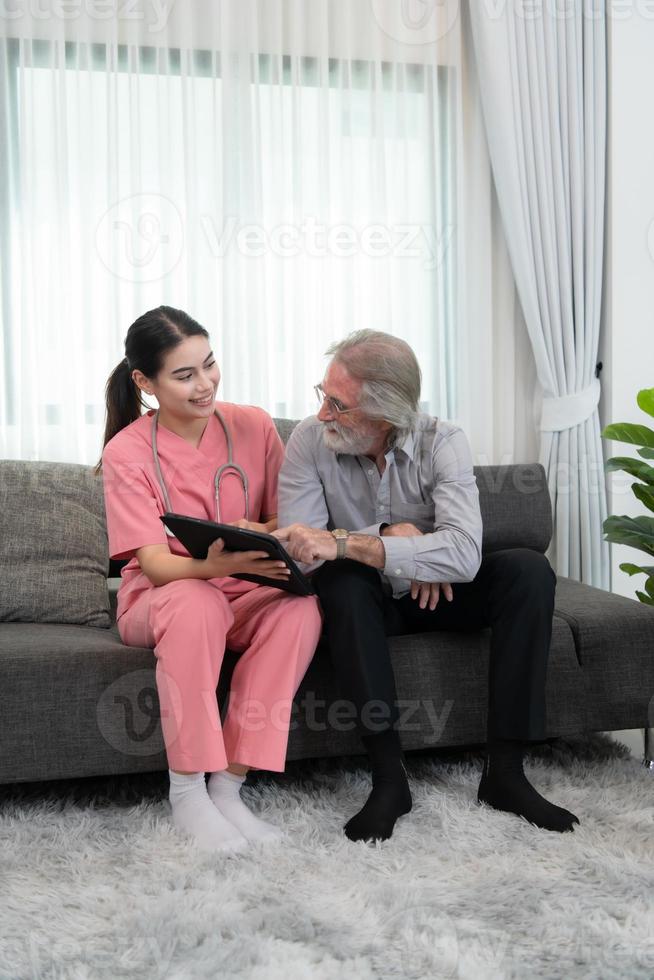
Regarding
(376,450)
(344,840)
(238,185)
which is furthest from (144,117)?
(344,840)

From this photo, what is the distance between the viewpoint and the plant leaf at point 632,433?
2.81 m

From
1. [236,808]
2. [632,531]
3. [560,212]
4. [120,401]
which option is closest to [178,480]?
[120,401]

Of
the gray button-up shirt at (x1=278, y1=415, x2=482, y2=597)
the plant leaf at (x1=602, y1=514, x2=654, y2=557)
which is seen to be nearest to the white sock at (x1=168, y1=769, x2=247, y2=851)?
the gray button-up shirt at (x1=278, y1=415, x2=482, y2=597)

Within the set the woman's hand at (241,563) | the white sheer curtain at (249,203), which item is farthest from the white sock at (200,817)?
the white sheer curtain at (249,203)

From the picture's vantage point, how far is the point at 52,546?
2.39 m

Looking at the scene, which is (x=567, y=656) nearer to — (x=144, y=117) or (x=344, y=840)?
(x=344, y=840)

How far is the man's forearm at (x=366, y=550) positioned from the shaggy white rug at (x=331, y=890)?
482 millimetres

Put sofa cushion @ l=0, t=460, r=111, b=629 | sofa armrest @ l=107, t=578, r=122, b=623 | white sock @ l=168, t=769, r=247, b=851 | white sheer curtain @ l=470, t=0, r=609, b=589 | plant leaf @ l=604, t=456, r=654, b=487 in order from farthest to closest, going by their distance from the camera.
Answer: white sheer curtain @ l=470, t=0, r=609, b=589 < plant leaf @ l=604, t=456, r=654, b=487 < sofa armrest @ l=107, t=578, r=122, b=623 < sofa cushion @ l=0, t=460, r=111, b=629 < white sock @ l=168, t=769, r=247, b=851

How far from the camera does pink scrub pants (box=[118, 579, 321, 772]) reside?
179 cm

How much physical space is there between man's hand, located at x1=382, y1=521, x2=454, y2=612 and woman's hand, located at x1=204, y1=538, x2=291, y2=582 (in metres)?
0.28

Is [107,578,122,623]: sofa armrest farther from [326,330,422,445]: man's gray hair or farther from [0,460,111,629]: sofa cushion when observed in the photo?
[326,330,422,445]: man's gray hair

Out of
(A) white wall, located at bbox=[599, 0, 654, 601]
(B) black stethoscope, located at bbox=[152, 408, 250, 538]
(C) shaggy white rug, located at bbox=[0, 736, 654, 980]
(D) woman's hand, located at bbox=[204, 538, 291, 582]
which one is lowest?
(C) shaggy white rug, located at bbox=[0, 736, 654, 980]

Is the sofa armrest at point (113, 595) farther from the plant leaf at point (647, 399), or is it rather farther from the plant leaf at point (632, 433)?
the plant leaf at point (647, 399)

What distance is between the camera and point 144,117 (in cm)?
295
